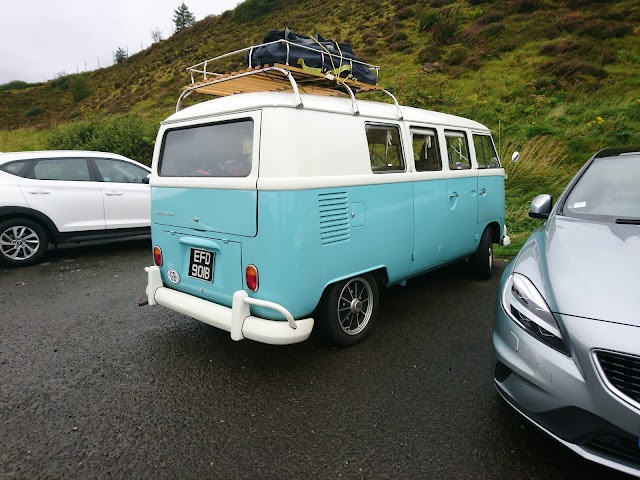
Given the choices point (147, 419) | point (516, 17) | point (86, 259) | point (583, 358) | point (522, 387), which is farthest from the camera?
point (516, 17)

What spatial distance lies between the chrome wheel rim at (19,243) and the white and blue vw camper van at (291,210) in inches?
154

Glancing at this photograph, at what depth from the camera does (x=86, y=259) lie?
22.0 feet

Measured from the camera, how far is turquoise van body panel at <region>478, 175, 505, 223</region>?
16.3 ft

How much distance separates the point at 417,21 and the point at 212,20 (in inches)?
871

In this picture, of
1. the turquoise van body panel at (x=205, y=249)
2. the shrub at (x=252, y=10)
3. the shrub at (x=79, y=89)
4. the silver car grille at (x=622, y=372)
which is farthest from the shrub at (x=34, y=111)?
the silver car grille at (x=622, y=372)

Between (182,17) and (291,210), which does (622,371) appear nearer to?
(291,210)

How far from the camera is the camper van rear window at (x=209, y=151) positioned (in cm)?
302

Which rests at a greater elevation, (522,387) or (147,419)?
(522,387)

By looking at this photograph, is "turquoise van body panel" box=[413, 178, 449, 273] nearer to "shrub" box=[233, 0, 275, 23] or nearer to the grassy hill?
the grassy hill

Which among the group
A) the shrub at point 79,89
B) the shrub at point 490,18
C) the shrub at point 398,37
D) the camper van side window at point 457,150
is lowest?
the camper van side window at point 457,150

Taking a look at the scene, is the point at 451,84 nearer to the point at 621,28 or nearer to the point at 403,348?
the point at 621,28

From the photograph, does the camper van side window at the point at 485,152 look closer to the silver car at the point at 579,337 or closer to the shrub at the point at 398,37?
the silver car at the point at 579,337

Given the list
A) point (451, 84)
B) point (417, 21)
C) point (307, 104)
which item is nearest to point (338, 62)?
point (307, 104)

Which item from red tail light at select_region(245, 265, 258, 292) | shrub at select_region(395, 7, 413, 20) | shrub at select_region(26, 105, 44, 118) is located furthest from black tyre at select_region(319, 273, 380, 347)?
shrub at select_region(26, 105, 44, 118)
